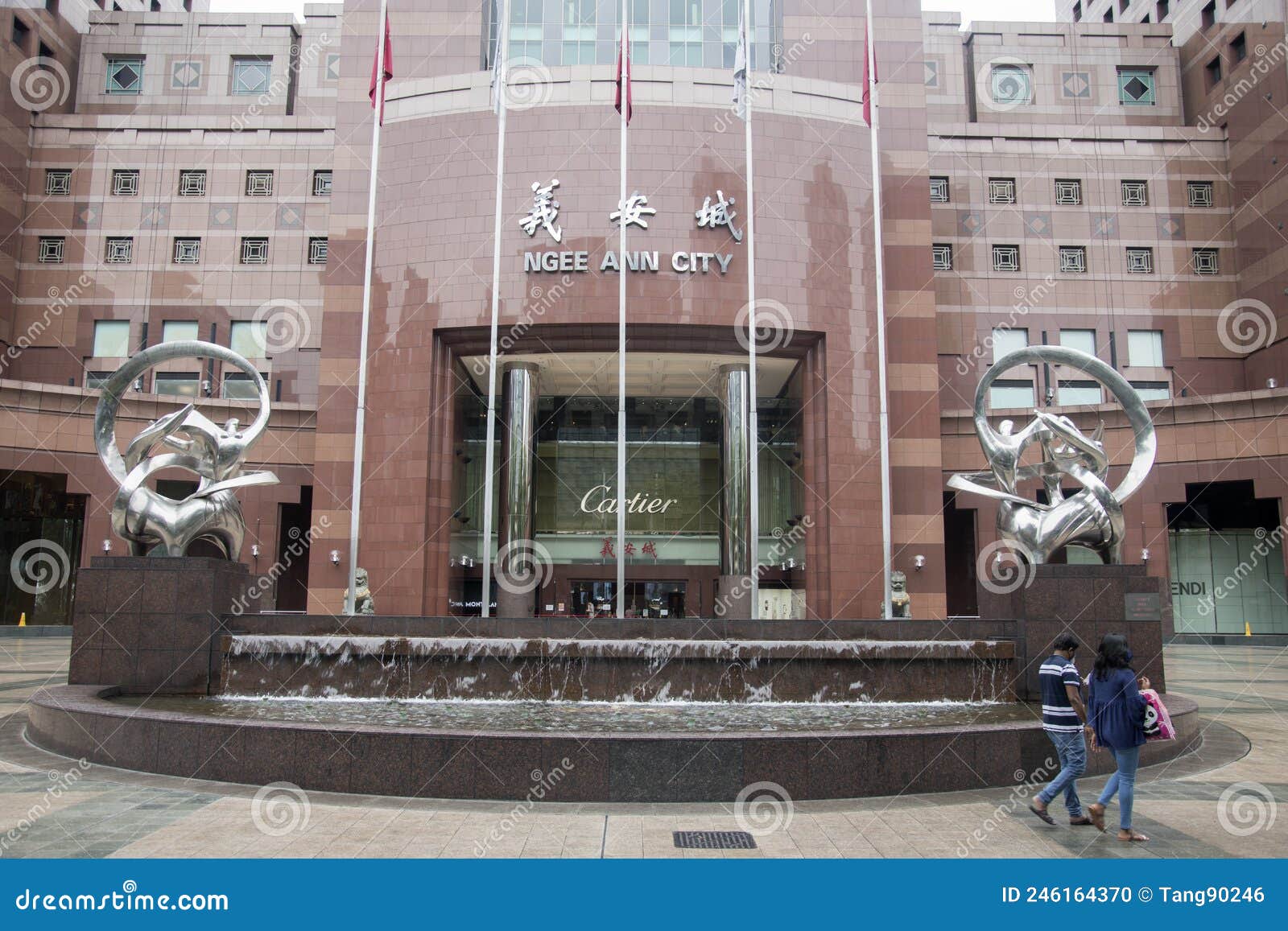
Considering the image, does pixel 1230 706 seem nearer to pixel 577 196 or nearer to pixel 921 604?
pixel 921 604

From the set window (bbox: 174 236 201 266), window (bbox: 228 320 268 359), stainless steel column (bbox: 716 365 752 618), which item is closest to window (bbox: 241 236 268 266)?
window (bbox: 174 236 201 266)

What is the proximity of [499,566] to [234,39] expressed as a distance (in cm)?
2823

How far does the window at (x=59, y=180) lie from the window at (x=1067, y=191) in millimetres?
39575

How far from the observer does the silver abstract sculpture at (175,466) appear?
46.0 ft

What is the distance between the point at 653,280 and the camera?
95.2 feet

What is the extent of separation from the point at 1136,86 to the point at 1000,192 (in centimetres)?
902

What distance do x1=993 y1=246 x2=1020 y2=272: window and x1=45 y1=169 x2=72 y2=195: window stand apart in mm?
37098

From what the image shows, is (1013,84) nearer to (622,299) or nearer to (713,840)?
(622,299)

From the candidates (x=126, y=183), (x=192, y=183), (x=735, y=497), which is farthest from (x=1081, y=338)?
(x=126, y=183)

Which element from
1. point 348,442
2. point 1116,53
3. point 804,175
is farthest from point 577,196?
point 1116,53

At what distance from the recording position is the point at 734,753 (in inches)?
329

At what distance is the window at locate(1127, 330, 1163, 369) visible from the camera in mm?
37344

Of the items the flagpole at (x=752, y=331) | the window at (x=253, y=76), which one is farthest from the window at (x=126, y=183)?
the flagpole at (x=752, y=331)

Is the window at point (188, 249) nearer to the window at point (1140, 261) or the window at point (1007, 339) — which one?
the window at point (1007, 339)
